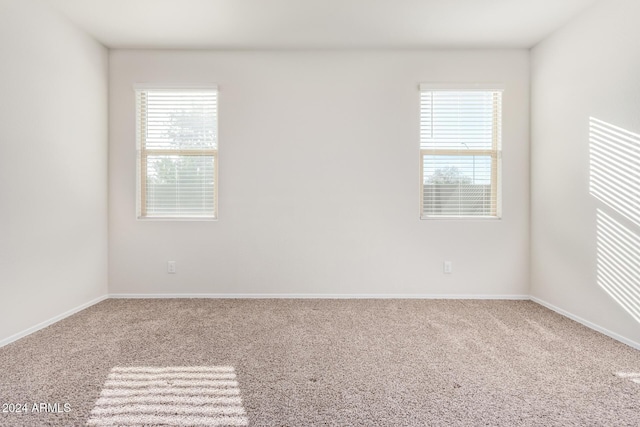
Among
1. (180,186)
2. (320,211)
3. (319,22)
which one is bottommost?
(320,211)

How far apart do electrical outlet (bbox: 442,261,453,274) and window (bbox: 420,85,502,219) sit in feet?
1.64

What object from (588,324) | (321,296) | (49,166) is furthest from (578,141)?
(49,166)

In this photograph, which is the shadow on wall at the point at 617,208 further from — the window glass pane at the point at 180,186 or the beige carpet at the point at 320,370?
the window glass pane at the point at 180,186

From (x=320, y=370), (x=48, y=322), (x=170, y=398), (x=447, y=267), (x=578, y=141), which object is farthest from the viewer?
(x=447, y=267)

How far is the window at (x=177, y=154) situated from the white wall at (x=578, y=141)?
3.35m

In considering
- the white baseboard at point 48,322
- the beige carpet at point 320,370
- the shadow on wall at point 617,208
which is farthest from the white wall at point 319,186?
the shadow on wall at point 617,208

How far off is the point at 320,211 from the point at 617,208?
2.47 m

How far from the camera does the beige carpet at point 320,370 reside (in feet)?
5.13

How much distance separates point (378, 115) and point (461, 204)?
130 centimetres

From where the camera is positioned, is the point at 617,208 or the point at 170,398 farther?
the point at 617,208

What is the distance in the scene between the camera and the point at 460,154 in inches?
140

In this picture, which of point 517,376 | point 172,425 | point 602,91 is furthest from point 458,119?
point 172,425

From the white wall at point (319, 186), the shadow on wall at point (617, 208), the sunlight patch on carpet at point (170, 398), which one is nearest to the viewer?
the sunlight patch on carpet at point (170, 398)

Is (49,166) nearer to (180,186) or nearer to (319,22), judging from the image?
(180,186)
